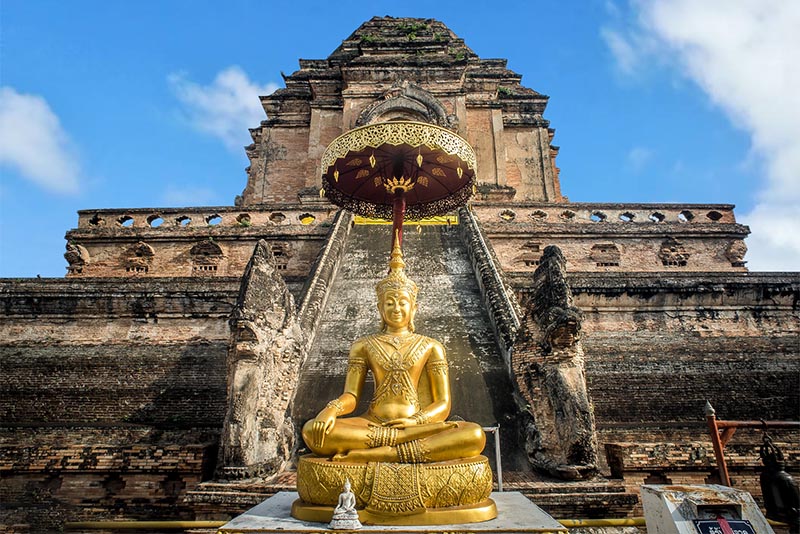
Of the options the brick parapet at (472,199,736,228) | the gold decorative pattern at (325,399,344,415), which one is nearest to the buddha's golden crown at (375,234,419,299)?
the gold decorative pattern at (325,399,344,415)

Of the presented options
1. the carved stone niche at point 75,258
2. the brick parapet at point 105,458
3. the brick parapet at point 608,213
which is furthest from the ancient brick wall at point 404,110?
the brick parapet at point 105,458

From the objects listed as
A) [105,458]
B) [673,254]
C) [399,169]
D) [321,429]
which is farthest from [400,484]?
[673,254]

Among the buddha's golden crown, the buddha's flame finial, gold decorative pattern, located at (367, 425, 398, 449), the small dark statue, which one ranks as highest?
the buddha's flame finial

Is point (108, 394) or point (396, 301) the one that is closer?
point (396, 301)

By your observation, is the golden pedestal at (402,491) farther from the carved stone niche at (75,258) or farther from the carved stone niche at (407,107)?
the carved stone niche at (407,107)

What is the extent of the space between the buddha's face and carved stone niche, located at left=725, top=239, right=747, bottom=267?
13.4 m

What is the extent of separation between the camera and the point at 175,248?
49.6ft

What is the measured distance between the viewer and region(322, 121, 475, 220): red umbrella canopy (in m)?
6.11

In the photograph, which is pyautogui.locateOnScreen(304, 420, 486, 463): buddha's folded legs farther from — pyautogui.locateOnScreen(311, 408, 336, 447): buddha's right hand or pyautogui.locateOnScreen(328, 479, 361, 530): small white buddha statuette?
pyautogui.locateOnScreen(328, 479, 361, 530): small white buddha statuette

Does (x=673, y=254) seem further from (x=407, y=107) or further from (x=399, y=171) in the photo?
(x=407, y=107)

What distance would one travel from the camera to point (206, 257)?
49.3 ft

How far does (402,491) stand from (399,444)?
0.51 metres

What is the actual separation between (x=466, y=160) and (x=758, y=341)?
8.48 m

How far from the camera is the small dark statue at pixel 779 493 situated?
19.4 ft
